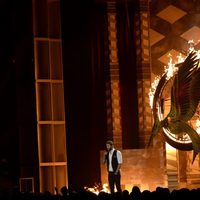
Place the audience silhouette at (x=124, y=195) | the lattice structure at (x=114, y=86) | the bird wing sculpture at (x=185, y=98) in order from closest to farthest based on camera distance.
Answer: the audience silhouette at (x=124, y=195) → the bird wing sculpture at (x=185, y=98) → the lattice structure at (x=114, y=86)

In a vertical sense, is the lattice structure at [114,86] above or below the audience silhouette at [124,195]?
above

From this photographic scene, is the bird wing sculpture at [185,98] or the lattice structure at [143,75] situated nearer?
the bird wing sculpture at [185,98]

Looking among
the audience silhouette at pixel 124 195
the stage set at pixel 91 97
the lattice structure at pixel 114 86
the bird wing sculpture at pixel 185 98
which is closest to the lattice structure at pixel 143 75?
the stage set at pixel 91 97

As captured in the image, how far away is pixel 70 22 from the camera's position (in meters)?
14.5

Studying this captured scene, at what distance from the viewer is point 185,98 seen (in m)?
13.6

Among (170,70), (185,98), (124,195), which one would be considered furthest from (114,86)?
(124,195)

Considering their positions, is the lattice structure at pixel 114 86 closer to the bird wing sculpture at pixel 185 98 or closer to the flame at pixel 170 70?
the flame at pixel 170 70

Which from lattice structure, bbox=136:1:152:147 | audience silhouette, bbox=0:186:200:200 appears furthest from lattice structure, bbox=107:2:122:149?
Result: audience silhouette, bbox=0:186:200:200

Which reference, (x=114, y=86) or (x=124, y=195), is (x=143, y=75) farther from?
(x=124, y=195)

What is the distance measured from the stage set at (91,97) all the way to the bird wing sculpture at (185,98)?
2cm

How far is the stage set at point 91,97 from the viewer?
14.1 meters

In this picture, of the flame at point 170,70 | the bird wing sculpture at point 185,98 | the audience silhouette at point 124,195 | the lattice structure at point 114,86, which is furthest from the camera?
the lattice structure at point 114,86

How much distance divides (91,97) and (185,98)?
200 centimetres

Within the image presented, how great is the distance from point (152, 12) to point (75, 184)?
410cm
